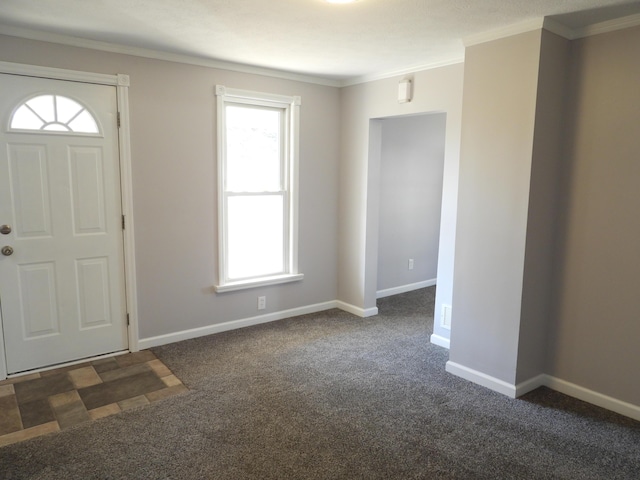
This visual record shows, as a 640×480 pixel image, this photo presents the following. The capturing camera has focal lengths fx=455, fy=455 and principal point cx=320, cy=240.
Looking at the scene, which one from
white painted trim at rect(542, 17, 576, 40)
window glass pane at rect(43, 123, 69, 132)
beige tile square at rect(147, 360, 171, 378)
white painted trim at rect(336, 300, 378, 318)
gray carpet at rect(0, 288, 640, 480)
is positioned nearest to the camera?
gray carpet at rect(0, 288, 640, 480)

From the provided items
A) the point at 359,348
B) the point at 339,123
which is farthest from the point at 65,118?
the point at 359,348

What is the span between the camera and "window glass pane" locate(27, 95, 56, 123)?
3.12m

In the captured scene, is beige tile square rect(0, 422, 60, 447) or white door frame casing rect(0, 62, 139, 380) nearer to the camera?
beige tile square rect(0, 422, 60, 447)

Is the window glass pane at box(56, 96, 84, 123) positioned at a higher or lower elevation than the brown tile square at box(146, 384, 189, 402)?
higher

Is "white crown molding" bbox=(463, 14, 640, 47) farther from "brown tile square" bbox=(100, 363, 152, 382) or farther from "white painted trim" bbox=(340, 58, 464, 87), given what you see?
"brown tile square" bbox=(100, 363, 152, 382)

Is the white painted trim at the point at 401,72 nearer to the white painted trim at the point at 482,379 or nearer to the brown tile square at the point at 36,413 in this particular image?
the white painted trim at the point at 482,379

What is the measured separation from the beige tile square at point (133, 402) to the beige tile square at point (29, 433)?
37 centimetres

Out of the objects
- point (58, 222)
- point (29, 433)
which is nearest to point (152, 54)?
point (58, 222)

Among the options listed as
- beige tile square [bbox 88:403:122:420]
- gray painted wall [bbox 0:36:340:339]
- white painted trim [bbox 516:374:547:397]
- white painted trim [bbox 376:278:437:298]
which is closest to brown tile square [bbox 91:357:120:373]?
gray painted wall [bbox 0:36:340:339]

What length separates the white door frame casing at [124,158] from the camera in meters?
3.10

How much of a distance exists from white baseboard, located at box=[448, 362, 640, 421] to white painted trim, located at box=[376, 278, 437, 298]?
7.05ft

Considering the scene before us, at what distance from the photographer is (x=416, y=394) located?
120 inches

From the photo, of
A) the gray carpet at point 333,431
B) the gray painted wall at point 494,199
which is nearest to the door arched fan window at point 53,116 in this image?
the gray carpet at point 333,431

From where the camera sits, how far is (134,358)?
11.7 ft
